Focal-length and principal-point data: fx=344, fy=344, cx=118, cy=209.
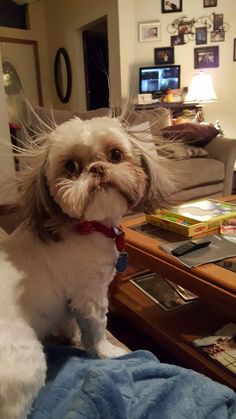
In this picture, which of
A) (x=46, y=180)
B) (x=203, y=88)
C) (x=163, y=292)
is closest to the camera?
(x=46, y=180)

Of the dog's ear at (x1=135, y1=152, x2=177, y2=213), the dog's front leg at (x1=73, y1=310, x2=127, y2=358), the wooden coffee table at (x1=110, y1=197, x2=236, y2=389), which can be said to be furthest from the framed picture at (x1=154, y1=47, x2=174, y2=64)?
the dog's front leg at (x1=73, y1=310, x2=127, y2=358)

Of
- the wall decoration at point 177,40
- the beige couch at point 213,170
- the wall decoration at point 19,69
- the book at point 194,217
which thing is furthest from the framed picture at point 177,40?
the book at point 194,217

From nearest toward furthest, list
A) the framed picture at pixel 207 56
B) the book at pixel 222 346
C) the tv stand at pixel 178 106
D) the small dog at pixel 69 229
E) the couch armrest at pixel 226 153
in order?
the small dog at pixel 69 229
the book at pixel 222 346
the couch armrest at pixel 226 153
the tv stand at pixel 178 106
the framed picture at pixel 207 56

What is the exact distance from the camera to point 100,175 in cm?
74

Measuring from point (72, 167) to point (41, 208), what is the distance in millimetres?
124

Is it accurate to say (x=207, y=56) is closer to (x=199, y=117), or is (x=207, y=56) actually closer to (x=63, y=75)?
(x=199, y=117)

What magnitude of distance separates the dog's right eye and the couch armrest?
2286mm

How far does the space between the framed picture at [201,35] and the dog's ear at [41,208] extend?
3926 millimetres

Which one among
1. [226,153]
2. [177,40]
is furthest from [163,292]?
[177,40]

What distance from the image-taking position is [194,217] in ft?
4.26

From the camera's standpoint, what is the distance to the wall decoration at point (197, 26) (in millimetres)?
3969

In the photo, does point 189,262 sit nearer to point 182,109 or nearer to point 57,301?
point 57,301

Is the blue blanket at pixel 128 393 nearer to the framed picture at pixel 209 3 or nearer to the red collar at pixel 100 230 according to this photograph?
the red collar at pixel 100 230

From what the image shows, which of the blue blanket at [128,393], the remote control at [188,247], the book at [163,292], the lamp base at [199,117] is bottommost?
the book at [163,292]
